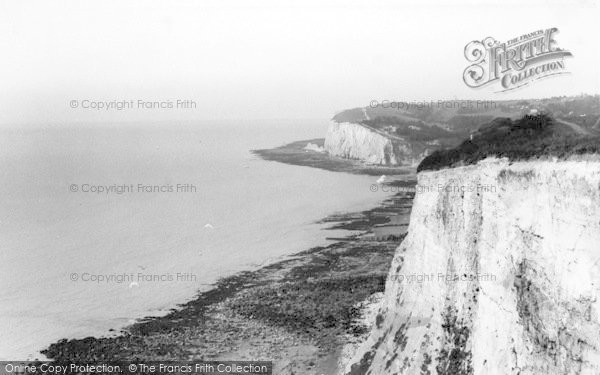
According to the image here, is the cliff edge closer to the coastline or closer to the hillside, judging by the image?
the coastline

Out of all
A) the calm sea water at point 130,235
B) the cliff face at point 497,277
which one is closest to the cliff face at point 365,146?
the calm sea water at point 130,235

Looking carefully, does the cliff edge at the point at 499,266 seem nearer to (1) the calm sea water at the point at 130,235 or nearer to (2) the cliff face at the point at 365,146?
(1) the calm sea water at the point at 130,235

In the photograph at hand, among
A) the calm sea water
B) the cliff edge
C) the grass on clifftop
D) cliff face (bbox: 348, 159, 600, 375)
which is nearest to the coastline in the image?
the calm sea water

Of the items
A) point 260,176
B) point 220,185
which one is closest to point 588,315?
point 220,185

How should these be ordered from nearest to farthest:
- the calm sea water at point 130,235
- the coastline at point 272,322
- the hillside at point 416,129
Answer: the coastline at point 272,322, the calm sea water at point 130,235, the hillside at point 416,129

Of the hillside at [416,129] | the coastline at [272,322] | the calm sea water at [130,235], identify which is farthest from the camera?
the hillside at [416,129]

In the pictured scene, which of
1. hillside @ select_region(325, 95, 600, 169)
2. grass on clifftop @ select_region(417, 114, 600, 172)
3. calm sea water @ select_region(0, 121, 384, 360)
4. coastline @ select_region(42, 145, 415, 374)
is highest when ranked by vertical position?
hillside @ select_region(325, 95, 600, 169)
